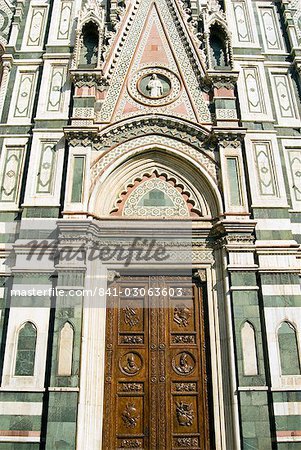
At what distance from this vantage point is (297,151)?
12336 mm

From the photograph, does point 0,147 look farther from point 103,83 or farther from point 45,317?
point 45,317

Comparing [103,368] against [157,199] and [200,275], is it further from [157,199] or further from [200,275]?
[157,199]

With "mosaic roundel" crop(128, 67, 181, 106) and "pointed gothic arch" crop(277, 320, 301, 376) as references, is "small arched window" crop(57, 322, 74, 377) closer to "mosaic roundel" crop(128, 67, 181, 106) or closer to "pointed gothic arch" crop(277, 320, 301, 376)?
"pointed gothic arch" crop(277, 320, 301, 376)

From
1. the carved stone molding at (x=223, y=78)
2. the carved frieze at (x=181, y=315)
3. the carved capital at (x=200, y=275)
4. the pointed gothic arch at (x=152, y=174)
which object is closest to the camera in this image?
the carved frieze at (x=181, y=315)

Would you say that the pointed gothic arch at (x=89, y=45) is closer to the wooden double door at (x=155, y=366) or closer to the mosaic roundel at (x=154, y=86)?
the mosaic roundel at (x=154, y=86)

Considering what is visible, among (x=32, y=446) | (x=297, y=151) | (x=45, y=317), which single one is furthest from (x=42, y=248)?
(x=297, y=151)

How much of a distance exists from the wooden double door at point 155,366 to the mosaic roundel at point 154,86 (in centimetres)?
450

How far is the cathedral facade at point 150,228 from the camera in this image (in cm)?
985

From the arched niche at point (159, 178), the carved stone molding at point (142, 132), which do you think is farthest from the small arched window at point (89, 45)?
the arched niche at point (159, 178)

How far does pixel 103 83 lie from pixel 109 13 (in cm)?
267

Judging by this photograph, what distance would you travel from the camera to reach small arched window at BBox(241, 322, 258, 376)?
988cm

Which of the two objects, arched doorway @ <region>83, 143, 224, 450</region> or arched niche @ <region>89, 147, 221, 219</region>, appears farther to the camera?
arched niche @ <region>89, 147, 221, 219</region>

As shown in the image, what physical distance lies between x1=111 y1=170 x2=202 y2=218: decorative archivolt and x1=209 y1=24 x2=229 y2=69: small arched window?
11.1 ft

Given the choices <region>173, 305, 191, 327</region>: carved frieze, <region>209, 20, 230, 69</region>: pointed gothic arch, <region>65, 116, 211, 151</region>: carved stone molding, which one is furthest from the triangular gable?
<region>173, 305, 191, 327</region>: carved frieze
